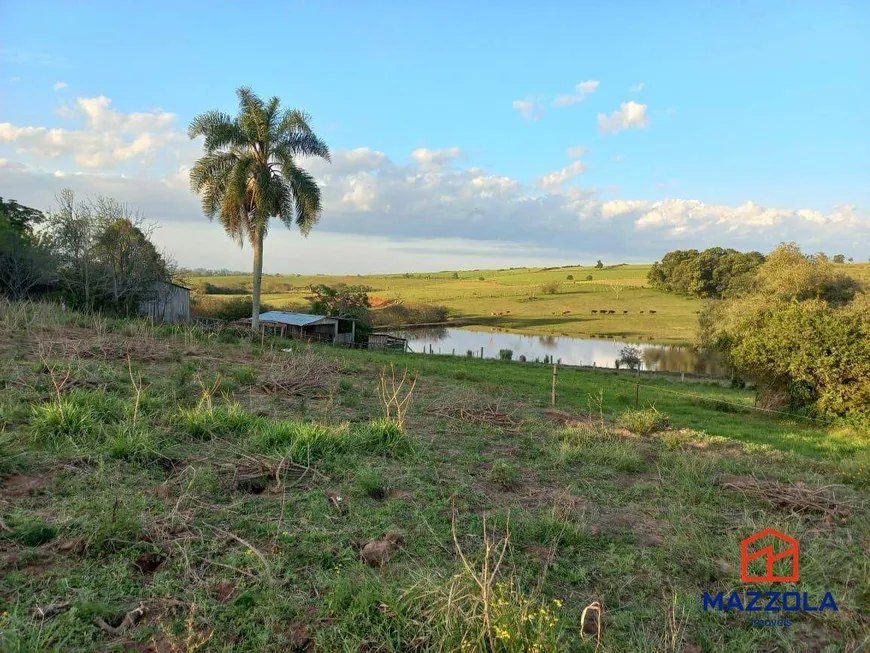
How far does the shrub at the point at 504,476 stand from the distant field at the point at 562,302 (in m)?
39.7

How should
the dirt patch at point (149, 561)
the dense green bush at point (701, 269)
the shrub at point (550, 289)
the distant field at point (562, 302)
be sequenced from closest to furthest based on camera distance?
the dirt patch at point (149, 561)
the distant field at point (562, 302)
the dense green bush at point (701, 269)
the shrub at point (550, 289)

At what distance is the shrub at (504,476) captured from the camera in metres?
5.34

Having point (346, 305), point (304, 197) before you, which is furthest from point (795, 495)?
point (346, 305)

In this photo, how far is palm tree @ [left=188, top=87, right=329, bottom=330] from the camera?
2155cm

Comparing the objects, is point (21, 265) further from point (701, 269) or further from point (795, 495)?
point (701, 269)

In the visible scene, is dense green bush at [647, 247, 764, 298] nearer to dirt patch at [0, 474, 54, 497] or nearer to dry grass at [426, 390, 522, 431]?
dry grass at [426, 390, 522, 431]

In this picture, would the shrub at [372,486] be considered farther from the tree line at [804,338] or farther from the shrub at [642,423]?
the tree line at [804,338]

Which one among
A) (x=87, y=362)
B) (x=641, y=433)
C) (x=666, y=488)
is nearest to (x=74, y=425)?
(x=87, y=362)

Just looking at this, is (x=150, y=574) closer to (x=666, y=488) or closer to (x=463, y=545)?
(x=463, y=545)

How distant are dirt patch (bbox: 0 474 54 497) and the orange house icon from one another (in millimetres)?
5651

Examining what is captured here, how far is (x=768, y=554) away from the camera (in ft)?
12.1

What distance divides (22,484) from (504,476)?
4480 millimetres

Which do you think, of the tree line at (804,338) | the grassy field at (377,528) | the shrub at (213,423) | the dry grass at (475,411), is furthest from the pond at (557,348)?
the shrub at (213,423)

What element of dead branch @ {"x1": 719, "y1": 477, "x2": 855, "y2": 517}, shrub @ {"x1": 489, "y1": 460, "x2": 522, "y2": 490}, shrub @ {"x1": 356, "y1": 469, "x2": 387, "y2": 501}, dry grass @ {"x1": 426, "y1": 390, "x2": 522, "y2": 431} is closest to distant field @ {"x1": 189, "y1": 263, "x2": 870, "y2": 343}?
dry grass @ {"x1": 426, "y1": 390, "x2": 522, "y2": 431}
